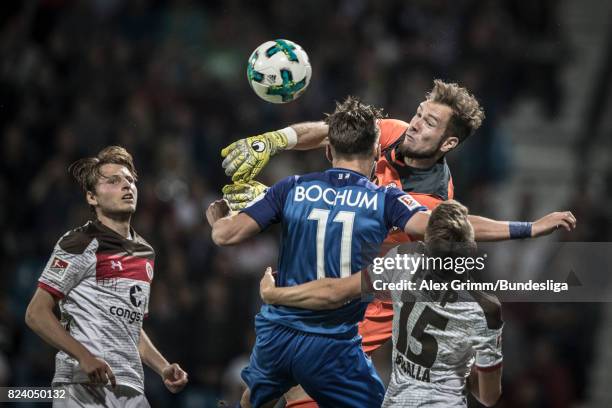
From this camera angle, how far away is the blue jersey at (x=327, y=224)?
5.64 m

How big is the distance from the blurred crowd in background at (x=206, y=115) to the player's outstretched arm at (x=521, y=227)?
488 cm

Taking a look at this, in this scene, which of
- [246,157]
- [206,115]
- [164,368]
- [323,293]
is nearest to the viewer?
[323,293]

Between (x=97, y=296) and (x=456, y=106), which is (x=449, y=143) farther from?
(x=97, y=296)

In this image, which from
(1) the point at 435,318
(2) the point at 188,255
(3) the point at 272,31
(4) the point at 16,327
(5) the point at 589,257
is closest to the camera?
(1) the point at 435,318

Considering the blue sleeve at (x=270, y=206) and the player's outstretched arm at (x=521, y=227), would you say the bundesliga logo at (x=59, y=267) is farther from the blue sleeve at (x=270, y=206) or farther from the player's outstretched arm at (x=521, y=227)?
the player's outstretched arm at (x=521, y=227)

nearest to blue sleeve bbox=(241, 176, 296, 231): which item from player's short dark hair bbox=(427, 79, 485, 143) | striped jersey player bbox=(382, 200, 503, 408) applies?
striped jersey player bbox=(382, 200, 503, 408)

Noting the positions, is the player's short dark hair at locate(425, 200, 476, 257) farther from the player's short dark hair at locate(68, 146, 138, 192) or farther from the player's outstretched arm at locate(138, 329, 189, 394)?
the player's short dark hair at locate(68, 146, 138, 192)

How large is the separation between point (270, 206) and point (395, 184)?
124 cm

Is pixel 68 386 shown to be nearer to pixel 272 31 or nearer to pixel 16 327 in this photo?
pixel 16 327

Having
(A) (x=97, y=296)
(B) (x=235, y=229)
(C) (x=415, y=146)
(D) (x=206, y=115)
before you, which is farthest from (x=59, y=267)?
(D) (x=206, y=115)

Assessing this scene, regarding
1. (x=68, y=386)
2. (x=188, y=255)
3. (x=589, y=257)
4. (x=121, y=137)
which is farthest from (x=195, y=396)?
(x=68, y=386)

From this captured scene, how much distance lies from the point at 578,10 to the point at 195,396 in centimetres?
797

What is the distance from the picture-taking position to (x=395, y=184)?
21.9 feet

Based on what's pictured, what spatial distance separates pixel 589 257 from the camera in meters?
9.52
